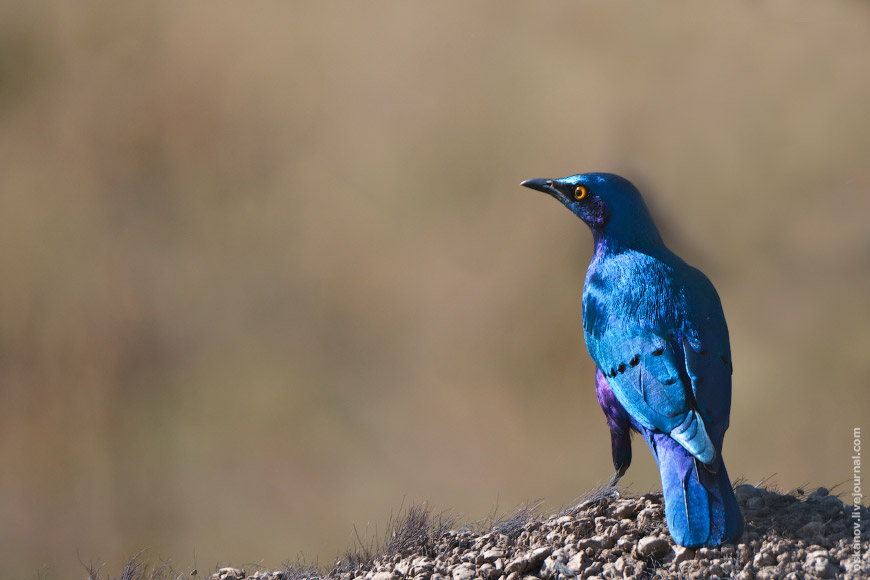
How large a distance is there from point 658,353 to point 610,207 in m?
0.93

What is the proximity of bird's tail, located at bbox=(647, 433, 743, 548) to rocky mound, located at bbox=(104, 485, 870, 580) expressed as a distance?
105 mm

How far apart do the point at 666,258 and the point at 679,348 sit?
62 centimetres

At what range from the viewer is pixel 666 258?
4828 millimetres

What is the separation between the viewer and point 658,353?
4387 mm

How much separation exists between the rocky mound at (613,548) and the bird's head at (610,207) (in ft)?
4.72

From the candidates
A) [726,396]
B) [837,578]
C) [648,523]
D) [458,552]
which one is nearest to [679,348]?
[726,396]

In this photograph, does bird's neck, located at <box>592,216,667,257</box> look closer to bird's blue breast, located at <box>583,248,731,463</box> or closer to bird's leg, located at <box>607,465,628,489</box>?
bird's blue breast, located at <box>583,248,731,463</box>

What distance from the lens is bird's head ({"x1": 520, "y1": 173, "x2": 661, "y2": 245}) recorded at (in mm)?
4875

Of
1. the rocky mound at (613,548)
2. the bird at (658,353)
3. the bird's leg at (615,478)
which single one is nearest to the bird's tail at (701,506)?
the bird at (658,353)

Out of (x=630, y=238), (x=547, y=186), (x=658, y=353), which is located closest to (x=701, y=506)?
(x=658, y=353)

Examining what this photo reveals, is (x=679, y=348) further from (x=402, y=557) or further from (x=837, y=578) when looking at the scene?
(x=402, y=557)

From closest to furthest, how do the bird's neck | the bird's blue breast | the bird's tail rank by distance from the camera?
the bird's tail, the bird's blue breast, the bird's neck

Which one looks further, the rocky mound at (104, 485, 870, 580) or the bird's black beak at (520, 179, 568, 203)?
the bird's black beak at (520, 179, 568, 203)

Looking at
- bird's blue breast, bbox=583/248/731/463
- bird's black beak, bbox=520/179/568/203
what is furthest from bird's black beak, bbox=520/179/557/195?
bird's blue breast, bbox=583/248/731/463
